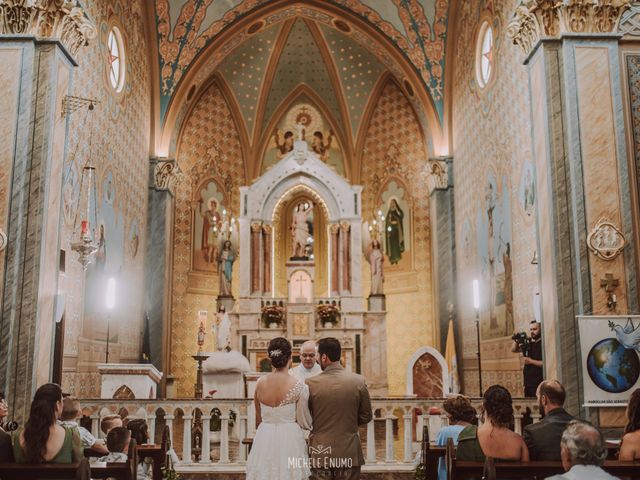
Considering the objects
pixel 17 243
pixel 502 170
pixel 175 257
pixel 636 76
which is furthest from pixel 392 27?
pixel 17 243

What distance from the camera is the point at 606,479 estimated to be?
11.9 ft

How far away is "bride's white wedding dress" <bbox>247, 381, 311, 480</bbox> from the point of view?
4.98 metres

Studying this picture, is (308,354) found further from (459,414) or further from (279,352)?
(459,414)

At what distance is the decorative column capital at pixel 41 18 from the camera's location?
8914 millimetres

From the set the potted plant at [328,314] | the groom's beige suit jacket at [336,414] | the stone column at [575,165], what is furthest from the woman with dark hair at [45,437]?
the potted plant at [328,314]

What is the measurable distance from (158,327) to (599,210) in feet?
36.4

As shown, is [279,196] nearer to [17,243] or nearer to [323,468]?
[17,243]

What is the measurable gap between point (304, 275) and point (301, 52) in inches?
256

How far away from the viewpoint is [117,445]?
5.45 meters

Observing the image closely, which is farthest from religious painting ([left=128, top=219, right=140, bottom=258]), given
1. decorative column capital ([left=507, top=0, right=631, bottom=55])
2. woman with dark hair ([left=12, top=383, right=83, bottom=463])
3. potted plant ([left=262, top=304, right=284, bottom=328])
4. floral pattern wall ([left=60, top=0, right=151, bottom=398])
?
woman with dark hair ([left=12, top=383, right=83, bottom=463])

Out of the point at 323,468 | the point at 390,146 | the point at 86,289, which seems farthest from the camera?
the point at 390,146

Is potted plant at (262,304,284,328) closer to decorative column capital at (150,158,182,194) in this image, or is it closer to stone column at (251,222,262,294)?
stone column at (251,222,262,294)

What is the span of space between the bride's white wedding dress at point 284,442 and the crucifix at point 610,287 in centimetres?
484

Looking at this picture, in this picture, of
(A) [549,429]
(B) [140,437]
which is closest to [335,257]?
(B) [140,437]
